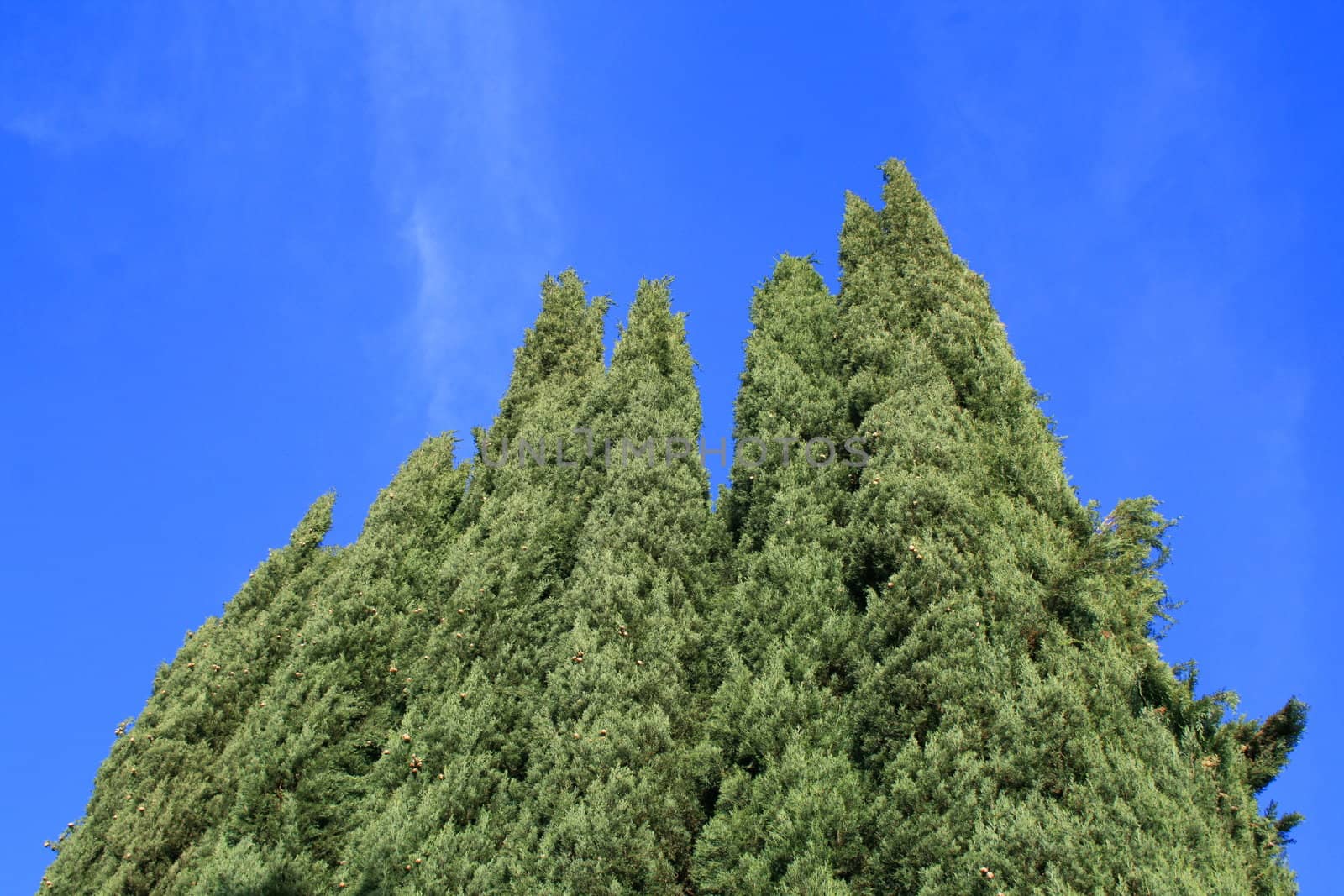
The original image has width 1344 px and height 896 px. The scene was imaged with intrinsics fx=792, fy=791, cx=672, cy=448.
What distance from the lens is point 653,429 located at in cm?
1169

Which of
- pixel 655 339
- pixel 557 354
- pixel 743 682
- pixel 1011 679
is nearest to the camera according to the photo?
pixel 1011 679

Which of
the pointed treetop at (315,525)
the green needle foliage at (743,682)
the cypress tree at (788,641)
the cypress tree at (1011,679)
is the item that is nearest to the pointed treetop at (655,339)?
the green needle foliage at (743,682)

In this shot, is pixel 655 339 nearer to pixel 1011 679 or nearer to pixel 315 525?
pixel 315 525

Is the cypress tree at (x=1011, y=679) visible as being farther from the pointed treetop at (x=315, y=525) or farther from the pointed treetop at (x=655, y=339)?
the pointed treetop at (x=315, y=525)

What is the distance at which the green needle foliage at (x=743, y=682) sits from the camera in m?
6.77

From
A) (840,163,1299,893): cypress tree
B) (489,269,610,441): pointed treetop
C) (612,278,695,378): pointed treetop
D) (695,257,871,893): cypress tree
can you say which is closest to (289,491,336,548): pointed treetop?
(489,269,610,441): pointed treetop

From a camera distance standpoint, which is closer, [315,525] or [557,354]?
[315,525]

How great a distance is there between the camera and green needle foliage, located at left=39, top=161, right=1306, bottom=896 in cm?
677

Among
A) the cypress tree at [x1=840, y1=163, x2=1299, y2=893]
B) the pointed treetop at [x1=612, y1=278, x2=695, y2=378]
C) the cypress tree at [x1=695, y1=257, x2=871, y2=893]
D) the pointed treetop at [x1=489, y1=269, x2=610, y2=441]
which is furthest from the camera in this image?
the pointed treetop at [x1=489, y1=269, x2=610, y2=441]

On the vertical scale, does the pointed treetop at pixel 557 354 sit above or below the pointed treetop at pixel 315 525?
above

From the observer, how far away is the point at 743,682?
27.9ft

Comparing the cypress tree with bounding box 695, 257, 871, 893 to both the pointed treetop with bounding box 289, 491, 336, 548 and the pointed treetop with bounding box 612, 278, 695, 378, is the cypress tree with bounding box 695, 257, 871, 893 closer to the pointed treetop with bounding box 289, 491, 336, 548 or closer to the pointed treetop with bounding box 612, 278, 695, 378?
the pointed treetop with bounding box 612, 278, 695, 378

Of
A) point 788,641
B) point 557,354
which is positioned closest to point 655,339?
point 557,354

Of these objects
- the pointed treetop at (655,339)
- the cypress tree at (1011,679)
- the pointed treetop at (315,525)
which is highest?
the pointed treetop at (655,339)
